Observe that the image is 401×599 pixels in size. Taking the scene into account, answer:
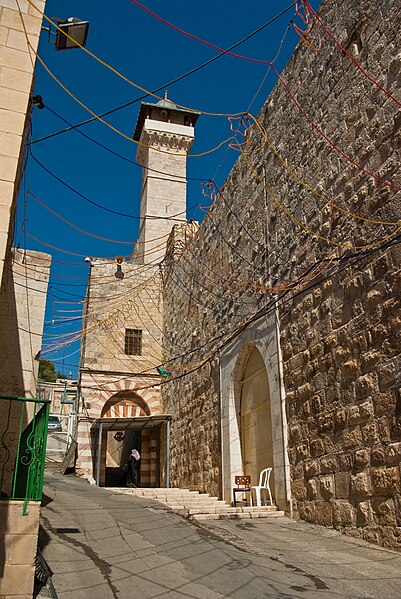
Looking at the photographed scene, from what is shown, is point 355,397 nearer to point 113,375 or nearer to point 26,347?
point 26,347

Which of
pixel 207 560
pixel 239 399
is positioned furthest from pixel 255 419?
pixel 207 560

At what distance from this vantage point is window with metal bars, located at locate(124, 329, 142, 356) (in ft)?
52.5

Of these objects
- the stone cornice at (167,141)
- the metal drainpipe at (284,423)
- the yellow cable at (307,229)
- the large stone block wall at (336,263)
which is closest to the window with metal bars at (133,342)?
the large stone block wall at (336,263)

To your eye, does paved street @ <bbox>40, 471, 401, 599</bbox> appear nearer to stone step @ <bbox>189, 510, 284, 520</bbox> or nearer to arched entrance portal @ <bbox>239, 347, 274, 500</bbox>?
stone step @ <bbox>189, 510, 284, 520</bbox>

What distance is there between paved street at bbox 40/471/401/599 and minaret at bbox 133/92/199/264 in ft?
59.9

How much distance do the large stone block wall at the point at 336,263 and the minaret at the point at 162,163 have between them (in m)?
15.0

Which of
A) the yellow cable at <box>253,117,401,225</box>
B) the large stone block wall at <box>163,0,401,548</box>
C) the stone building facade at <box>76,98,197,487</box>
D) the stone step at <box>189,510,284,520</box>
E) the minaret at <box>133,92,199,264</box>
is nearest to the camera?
the large stone block wall at <box>163,0,401,548</box>

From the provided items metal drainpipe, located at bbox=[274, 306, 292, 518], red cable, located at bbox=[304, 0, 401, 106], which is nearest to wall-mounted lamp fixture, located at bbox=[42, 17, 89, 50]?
red cable, located at bbox=[304, 0, 401, 106]

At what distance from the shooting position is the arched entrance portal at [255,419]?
7.82 m

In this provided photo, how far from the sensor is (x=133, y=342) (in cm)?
1616

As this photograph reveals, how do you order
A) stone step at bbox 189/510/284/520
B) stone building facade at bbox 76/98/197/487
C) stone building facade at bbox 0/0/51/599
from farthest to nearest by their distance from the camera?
1. stone building facade at bbox 76/98/197/487
2. stone step at bbox 189/510/284/520
3. stone building facade at bbox 0/0/51/599

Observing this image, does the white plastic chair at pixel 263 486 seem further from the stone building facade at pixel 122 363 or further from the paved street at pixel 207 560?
the stone building facade at pixel 122 363

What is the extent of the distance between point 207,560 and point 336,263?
3.35 m

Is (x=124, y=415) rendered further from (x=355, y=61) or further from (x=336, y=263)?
(x=355, y=61)
